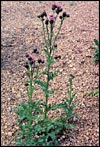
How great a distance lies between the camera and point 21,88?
16.9ft

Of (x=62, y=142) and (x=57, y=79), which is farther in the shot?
(x=57, y=79)

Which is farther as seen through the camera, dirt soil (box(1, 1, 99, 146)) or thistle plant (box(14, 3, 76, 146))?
dirt soil (box(1, 1, 99, 146))

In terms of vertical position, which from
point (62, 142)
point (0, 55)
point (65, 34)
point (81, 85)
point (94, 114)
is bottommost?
point (62, 142)

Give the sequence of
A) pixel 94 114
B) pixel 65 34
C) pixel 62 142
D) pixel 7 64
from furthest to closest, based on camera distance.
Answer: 1. pixel 65 34
2. pixel 7 64
3. pixel 94 114
4. pixel 62 142

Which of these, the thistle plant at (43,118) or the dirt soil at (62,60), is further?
the dirt soil at (62,60)

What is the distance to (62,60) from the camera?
5.74 metres

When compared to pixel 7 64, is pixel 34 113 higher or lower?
lower

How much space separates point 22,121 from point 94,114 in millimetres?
885

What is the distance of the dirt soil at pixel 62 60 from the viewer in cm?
439

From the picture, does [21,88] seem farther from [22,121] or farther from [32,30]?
[32,30]

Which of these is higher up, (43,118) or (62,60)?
(62,60)

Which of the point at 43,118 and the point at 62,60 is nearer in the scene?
the point at 43,118

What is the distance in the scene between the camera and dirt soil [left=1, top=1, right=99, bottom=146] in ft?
14.4

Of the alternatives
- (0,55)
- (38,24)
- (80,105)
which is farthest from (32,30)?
(80,105)
